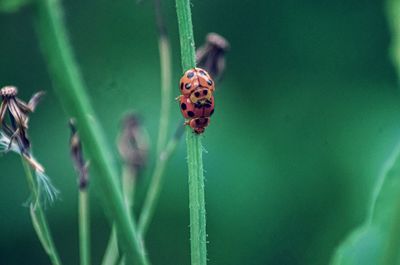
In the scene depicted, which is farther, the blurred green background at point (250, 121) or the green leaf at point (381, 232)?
the blurred green background at point (250, 121)

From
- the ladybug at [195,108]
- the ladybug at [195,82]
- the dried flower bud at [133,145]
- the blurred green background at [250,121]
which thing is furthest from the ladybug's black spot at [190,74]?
the blurred green background at [250,121]

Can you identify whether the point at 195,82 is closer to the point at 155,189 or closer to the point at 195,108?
the point at 195,108

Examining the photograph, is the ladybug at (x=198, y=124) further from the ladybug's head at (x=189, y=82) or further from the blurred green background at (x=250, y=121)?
the blurred green background at (x=250, y=121)

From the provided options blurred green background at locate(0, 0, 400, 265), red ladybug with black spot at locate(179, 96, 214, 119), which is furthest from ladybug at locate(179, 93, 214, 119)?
blurred green background at locate(0, 0, 400, 265)

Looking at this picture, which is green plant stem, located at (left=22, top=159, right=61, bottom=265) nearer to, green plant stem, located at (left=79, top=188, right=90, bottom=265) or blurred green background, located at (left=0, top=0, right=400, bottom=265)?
green plant stem, located at (left=79, top=188, right=90, bottom=265)

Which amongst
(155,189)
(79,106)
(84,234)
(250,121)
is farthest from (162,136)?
(250,121)

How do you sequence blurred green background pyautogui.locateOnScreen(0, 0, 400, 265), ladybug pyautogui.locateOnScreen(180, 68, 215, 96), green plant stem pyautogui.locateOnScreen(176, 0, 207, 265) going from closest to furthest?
1. green plant stem pyautogui.locateOnScreen(176, 0, 207, 265)
2. ladybug pyautogui.locateOnScreen(180, 68, 215, 96)
3. blurred green background pyautogui.locateOnScreen(0, 0, 400, 265)

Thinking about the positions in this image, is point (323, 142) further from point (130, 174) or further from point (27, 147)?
point (27, 147)
